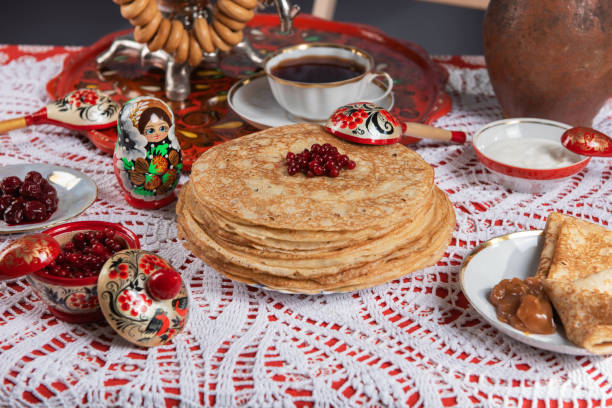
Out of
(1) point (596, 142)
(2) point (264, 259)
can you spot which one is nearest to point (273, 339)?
(2) point (264, 259)

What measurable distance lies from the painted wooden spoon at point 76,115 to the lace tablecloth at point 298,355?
47cm

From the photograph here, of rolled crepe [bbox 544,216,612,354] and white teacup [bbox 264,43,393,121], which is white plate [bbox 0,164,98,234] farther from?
rolled crepe [bbox 544,216,612,354]

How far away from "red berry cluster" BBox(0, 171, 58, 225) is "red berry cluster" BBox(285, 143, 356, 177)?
0.56 meters

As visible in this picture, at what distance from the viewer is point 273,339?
1.13 meters

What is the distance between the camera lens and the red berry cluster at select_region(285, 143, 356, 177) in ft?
4.31

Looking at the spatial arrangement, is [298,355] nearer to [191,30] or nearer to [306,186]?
[306,186]

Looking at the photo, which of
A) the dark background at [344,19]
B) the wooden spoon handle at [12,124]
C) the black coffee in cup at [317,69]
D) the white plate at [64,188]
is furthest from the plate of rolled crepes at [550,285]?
the dark background at [344,19]

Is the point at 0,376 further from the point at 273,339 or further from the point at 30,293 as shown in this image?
the point at 273,339

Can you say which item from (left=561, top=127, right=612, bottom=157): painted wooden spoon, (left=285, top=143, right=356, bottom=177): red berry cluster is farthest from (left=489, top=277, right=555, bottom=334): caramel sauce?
(left=561, top=127, right=612, bottom=157): painted wooden spoon

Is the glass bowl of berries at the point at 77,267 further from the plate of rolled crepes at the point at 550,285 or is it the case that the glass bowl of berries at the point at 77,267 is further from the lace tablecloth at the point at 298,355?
the plate of rolled crepes at the point at 550,285

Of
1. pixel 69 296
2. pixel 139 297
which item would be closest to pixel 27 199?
pixel 69 296

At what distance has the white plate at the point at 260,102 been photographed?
1798 mm

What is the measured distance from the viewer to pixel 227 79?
2.12m

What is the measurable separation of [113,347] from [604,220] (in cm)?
114
